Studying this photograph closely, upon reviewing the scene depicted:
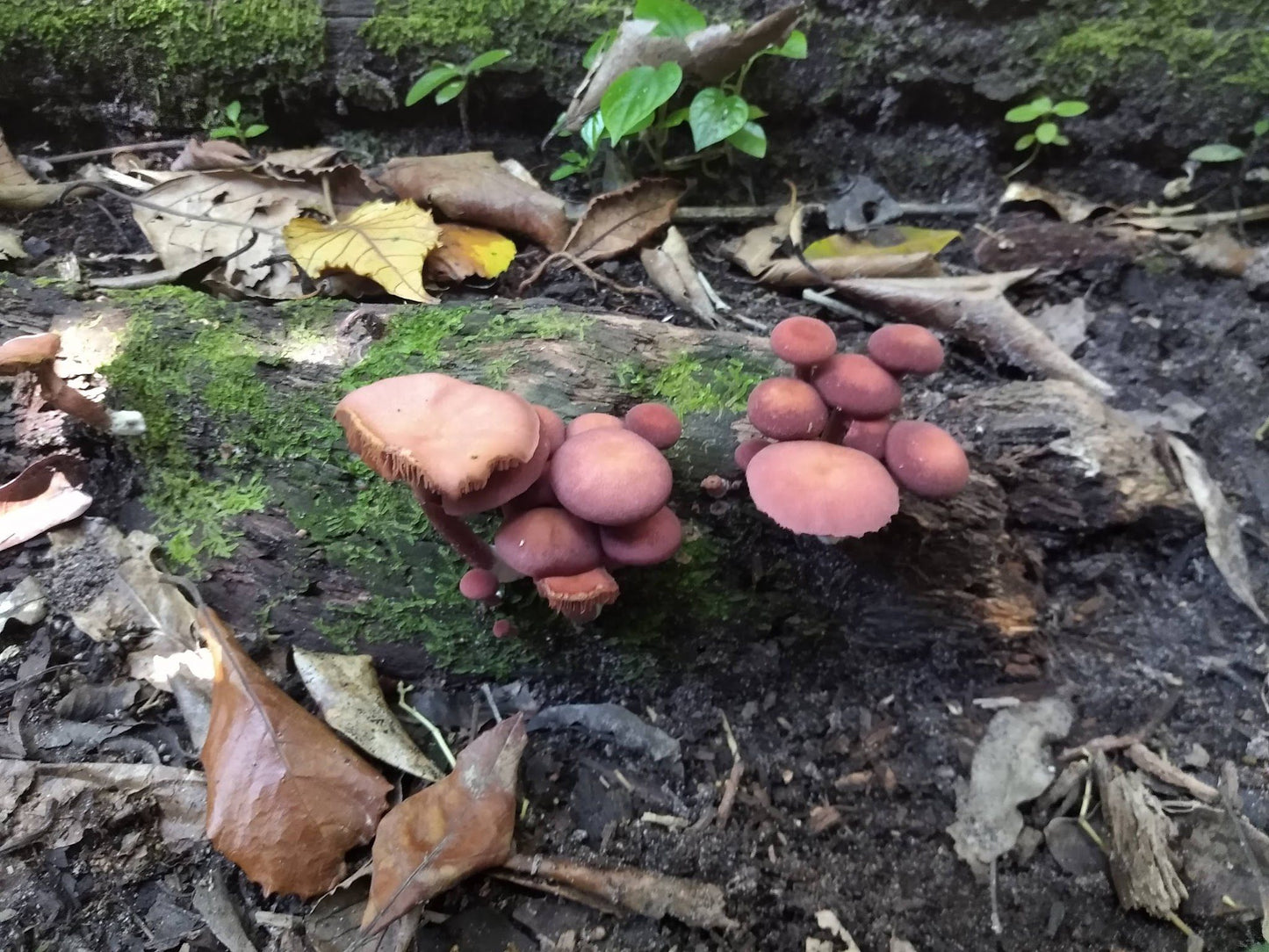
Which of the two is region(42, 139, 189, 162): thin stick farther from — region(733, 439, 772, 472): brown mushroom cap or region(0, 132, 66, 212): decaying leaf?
region(733, 439, 772, 472): brown mushroom cap

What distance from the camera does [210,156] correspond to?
3430 millimetres

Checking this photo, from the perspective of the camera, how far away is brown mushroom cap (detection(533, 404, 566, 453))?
1684mm

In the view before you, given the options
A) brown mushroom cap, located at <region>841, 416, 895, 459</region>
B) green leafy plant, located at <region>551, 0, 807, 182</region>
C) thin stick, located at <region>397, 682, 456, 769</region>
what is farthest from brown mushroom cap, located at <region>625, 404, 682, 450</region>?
green leafy plant, located at <region>551, 0, 807, 182</region>

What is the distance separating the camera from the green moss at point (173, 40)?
11.3 ft

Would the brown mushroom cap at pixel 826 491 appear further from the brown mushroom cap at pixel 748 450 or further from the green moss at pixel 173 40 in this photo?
the green moss at pixel 173 40

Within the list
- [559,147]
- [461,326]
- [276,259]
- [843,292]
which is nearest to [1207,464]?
[843,292]

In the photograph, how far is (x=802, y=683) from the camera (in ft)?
7.64

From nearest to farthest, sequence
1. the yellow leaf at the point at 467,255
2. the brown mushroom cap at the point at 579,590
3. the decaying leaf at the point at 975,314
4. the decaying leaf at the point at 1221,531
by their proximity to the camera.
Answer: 1. the brown mushroom cap at the point at 579,590
2. the decaying leaf at the point at 1221,531
3. the decaying leaf at the point at 975,314
4. the yellow leaf at the point at 467,255

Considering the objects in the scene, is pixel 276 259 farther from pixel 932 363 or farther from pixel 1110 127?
pixel 1110 127

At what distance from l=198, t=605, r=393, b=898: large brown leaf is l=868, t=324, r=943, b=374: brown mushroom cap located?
1520 mm

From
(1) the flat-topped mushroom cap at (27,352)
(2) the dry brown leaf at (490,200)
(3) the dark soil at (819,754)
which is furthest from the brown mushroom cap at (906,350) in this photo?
(1) the flat-topped mushroom cap at (27,352)

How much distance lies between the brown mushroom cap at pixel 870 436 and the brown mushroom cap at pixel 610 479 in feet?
1.57

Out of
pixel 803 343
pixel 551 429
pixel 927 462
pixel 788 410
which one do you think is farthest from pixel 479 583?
pixel 927 462

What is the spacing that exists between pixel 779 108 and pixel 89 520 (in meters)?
3.05
